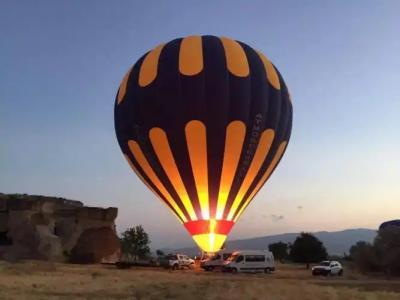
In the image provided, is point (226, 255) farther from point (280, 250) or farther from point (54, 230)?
point (280, 250)

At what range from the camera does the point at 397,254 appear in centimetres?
4794

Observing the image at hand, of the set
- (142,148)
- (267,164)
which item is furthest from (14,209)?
(267,164)

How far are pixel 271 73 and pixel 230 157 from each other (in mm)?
5630

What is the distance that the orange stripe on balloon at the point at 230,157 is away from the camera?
1122 inches

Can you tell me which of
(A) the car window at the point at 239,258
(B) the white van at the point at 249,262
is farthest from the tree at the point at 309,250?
(A) the car window at the point at 239,258

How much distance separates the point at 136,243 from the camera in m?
100

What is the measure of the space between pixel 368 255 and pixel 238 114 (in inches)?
1159

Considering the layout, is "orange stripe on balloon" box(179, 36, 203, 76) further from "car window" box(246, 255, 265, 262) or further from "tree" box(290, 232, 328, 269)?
"tree" box(290, 232, 328, 269)

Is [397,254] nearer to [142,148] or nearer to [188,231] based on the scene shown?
[188,231]

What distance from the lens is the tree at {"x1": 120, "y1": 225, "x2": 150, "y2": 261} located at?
9864 cm

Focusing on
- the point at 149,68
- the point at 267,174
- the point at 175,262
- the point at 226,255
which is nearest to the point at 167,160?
the point at 149,68

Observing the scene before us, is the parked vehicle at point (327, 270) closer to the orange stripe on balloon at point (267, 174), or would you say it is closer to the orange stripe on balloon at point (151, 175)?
the orange stripe on balloon at point (267, 174)

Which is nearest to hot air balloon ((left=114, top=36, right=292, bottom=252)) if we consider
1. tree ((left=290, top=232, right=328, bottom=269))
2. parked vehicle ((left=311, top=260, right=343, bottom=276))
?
parked vehicle ((left=311, top=260, right=343, bottom=276))

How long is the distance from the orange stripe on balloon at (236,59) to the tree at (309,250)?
5224cm
